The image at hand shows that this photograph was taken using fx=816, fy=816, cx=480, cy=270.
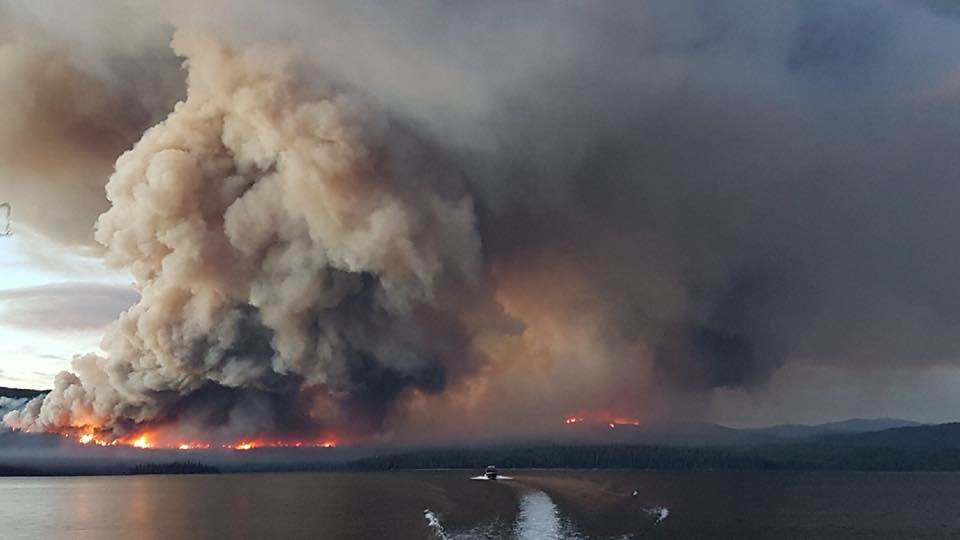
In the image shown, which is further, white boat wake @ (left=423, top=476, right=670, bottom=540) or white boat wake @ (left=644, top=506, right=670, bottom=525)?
white boat wake @ (left=644, top=506, right=670, bottom=525)

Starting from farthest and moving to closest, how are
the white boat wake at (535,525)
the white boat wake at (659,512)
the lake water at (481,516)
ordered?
the white boat wake at (659,512), the lake water at (481,516), the white boat wake at (535,525)

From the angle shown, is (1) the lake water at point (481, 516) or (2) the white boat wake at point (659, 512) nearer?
(1) the lake water at point (481, 516)

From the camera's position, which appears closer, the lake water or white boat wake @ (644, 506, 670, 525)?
the lake water

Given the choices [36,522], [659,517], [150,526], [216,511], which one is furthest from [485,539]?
[36,522]

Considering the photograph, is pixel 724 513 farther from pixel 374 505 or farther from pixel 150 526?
pixel 150 526

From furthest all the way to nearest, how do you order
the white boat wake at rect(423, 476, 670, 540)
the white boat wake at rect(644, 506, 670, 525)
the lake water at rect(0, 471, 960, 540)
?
the white boat wake at rect(644, 506, 670, 525), the lake water at rect(0, 471, 960, 540), the white boat wake at rect(423, 476, 670, 540)

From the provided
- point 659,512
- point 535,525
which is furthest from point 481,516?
point 659,512

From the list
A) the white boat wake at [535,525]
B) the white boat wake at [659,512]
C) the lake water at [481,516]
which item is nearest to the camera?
the white boat wake at [535,525]

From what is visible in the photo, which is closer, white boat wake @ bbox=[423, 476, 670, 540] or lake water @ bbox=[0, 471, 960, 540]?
white boat wake @ bbox=[423, 476, 670, 540]

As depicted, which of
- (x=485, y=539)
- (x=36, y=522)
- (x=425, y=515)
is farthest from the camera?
(x=36, y=522)

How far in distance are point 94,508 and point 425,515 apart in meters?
80.0

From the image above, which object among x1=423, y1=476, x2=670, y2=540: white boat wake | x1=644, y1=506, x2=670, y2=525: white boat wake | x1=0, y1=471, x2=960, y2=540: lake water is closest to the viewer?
x1=423, y1=476, x2=670, y2=540: white boat wake

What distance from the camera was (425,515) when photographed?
4166 inches

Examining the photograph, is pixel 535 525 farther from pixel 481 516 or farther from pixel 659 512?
pixel 659 512
